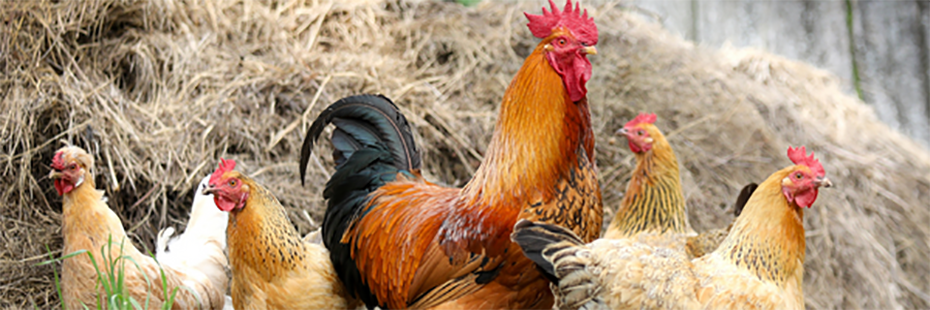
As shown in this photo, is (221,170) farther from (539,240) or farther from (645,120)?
(645,120)

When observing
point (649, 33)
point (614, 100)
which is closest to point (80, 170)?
point (614, 100)

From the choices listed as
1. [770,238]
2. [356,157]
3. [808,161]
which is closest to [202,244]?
[356,157]

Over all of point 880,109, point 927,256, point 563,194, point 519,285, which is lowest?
point 927,256

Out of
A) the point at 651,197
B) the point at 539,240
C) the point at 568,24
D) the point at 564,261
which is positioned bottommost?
the point at 651,197

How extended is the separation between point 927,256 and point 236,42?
4.64m

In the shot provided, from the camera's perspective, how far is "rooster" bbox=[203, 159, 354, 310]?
2369 millimetres

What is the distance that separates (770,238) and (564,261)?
33.8 inches

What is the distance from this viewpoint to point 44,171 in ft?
10.2

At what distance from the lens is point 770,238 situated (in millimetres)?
2176

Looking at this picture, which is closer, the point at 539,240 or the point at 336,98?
the point at 539,240

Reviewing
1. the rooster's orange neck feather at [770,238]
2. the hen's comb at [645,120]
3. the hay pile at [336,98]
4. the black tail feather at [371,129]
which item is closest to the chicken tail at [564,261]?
the rooster's orange neck feather at [770,238]

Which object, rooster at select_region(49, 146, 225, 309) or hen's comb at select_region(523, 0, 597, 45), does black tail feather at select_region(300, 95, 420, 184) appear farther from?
hen's comb at select_region(523, 0, 597, 45)

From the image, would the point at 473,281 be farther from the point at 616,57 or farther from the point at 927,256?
the point at 927,256

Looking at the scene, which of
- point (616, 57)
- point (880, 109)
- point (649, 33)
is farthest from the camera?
point (880, 109)
